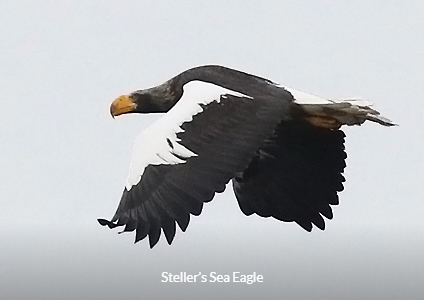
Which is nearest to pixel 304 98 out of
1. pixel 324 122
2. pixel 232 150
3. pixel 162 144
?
pixel 324 122

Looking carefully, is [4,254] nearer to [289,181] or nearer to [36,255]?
[36,255]

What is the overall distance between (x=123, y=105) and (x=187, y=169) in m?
Answer: 1.67

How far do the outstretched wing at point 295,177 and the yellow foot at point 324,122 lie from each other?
0.43ft

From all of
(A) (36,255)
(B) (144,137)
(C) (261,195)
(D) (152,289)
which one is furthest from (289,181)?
(A) (36,255)

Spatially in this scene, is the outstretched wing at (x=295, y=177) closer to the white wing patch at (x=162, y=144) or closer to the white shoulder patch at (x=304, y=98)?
the white shoulder patch at (x=304, y=98)

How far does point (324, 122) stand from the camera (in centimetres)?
742

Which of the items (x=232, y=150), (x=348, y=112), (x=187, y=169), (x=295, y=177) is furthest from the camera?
(x=295, y=177)

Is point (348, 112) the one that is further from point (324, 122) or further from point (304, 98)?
point (304, 98)

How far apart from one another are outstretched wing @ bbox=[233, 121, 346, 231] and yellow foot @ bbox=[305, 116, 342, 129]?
0.43ft

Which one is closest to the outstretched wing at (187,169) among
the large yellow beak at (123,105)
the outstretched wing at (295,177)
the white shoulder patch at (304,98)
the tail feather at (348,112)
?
the white shoulder patch at (304,98)

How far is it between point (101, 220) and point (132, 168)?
0.45 meters

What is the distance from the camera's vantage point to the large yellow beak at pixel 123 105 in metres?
7.69

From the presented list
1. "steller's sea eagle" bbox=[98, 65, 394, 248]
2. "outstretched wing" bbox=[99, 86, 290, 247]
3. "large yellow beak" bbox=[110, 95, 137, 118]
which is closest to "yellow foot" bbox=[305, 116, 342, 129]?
"steller's sea eagle" bbox=[98, 65, 394, 248]

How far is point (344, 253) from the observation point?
4240 inches
